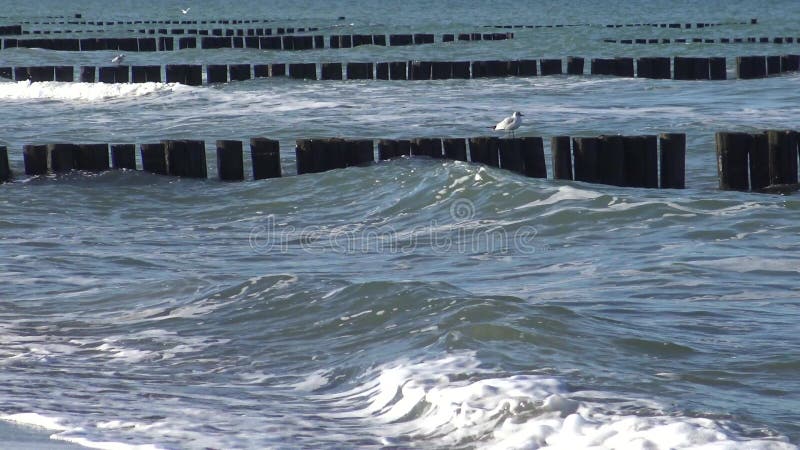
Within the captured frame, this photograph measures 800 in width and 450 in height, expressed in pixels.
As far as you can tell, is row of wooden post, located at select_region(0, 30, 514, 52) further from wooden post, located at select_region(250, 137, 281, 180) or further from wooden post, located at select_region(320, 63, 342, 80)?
wooden post, located at select_region(250, 137, 281, 180)

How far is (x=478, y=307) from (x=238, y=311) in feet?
4.86

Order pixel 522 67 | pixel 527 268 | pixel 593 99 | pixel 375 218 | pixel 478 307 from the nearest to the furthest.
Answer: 1. pixel 478 307
2. pixel 527 268
3. pixel 375 218
4. pixel 593 99
5. pixel 522 67

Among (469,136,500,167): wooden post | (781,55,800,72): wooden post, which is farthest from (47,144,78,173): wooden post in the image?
(781,55,800,72): wooden post

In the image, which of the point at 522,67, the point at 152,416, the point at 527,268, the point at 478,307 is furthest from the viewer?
the point at 522,67

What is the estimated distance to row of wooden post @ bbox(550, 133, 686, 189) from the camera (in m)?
12.2

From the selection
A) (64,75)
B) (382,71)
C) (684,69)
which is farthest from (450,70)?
(64,75)

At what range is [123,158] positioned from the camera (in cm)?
1379

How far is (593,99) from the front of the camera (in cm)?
2222

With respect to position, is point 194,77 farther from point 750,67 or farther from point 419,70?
point 750,67

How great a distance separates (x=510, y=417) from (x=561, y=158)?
7.22m

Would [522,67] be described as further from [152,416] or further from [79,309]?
[152,416]

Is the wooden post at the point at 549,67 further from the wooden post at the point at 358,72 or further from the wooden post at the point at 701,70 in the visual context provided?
the wooden post at the point at 358,72

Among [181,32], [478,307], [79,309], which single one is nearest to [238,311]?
[79,309]

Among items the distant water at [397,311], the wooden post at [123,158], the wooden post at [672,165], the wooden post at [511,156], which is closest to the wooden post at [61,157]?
the distant water at [397,311]
